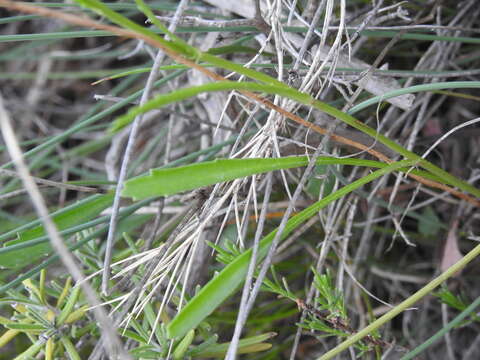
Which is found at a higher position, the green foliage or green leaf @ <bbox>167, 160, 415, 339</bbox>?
green leaf @ <bbox>167, 160, 415, 339</bbox>

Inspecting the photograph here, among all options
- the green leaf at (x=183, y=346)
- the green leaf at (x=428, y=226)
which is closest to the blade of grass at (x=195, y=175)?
the green leaf at (x=183, y=346)

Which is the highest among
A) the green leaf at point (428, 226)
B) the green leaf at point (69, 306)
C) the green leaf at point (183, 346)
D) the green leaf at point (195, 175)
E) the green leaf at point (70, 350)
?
the green leaf at point (195, 175)

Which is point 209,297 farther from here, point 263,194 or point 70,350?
point 263,194

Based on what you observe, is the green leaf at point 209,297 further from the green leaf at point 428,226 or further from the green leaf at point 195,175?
the green leaf at point 428,226

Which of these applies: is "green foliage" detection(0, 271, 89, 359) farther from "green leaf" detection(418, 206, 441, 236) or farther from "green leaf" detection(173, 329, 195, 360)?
"green leaf" detection(418, 206, 441, 236)

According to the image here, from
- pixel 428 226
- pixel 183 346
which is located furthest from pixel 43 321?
pixel 428 226

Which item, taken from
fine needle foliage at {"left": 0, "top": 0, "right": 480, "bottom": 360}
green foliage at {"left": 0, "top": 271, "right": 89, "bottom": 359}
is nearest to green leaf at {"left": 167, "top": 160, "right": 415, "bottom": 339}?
fine needle foliage at {"left": 0, "top": 0, "right": 480, "bottom": 360}

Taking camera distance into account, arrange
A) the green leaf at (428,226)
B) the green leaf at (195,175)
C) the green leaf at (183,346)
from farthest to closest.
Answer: the green leaf at (428,226)
the green leaf at (183,346)
the green leaf at (195,175)

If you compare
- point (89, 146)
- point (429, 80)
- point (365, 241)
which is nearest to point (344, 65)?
point (429, 80)
